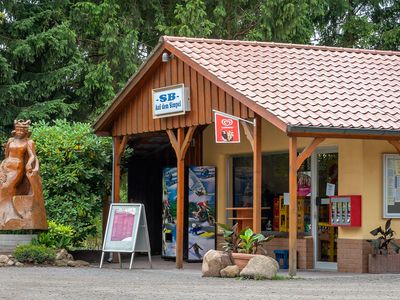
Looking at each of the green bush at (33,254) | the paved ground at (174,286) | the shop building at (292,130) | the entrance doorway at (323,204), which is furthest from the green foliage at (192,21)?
the paved ground at (174,286)

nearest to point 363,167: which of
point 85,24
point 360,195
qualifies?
point 360,195

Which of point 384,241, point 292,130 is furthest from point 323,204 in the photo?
point 292,130

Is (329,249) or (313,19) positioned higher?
(313,19)

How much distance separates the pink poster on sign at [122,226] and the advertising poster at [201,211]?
6.93 feet

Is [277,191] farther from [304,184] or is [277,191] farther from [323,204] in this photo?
[323,204]

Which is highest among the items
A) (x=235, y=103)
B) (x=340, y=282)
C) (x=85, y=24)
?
(x=85, y=24)

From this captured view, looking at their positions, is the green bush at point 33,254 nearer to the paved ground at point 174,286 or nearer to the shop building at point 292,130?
the paved ground at point 174,286

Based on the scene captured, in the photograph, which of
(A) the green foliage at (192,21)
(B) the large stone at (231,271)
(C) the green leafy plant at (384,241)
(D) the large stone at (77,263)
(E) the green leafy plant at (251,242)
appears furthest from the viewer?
(A) the green foliage at (192,21)

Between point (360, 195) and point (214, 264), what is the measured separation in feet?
10.8

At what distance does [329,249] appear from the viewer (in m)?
20.4

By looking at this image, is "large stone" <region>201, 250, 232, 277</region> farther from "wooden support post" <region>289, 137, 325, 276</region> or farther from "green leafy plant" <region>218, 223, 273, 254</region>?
"wooden support post" <region>289, 137, 325, 276</region>

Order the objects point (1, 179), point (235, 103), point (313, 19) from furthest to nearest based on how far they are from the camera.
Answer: point (313, 19) < point (1, 179) < point (235, 103)

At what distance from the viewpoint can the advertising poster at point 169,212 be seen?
914 inches

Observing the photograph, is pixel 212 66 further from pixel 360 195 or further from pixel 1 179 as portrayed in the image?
pixel 1 179
